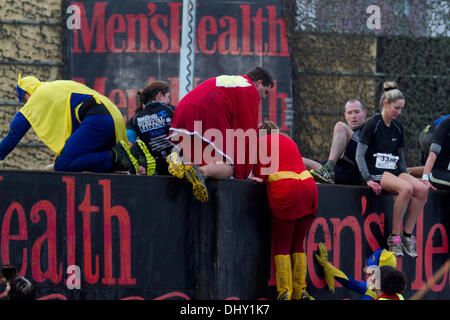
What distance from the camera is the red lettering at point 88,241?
202 inches

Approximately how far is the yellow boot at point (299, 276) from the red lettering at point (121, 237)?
4.08ft

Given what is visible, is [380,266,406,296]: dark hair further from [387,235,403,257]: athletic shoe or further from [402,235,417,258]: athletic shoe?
[402,235,417,258]: athletic shoe

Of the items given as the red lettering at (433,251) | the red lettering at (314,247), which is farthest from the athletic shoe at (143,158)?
the red lettering at (433,251)

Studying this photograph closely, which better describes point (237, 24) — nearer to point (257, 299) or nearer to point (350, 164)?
point (350, 164)

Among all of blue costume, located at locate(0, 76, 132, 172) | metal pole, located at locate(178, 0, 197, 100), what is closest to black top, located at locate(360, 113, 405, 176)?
blue costume, located at locate(0, 76, 132, 172)

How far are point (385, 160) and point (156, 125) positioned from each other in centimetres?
213

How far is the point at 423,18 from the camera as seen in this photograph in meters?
14.3

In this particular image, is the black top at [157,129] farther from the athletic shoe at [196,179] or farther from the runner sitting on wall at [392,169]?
the runner sitting on wall at [392,169]

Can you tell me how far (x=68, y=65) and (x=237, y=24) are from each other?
3.12 m

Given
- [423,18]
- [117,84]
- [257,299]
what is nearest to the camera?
[257,299]

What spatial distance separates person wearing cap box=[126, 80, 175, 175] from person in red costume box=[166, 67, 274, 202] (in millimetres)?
917

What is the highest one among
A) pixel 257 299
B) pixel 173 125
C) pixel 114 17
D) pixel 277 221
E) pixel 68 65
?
pixel 114 17

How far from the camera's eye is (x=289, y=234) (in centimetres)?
548
